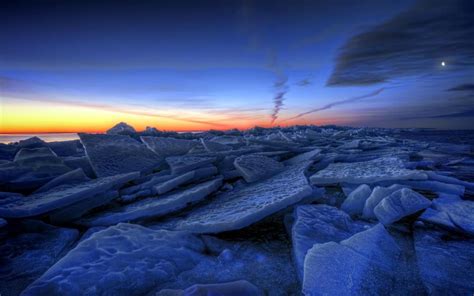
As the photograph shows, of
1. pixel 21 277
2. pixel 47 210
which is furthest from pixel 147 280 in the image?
pixel 47 210

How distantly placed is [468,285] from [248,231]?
1.23 meters

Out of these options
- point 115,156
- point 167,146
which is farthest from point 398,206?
point 167,146

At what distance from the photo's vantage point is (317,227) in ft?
5.16

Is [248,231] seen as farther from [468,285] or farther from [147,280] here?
[468,285]

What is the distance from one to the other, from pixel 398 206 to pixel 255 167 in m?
1.60

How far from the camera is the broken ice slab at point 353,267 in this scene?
100cm

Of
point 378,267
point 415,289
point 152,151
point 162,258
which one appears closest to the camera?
point 415,289

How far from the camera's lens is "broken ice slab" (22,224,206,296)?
3.36 ft

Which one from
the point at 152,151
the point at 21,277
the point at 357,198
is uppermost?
the point at 152,151

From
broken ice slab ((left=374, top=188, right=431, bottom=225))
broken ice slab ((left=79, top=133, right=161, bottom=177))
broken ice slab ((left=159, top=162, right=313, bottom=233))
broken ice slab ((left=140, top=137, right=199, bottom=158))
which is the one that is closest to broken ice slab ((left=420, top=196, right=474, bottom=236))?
broken ice slab ((left=374, top=188, right=431, bottom=225))

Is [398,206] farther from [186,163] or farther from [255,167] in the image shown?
[186,163]

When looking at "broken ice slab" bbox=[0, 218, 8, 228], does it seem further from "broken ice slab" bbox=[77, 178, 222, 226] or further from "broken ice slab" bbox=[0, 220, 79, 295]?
"broken ice slab" bbox=[77, 178, 222, 226]

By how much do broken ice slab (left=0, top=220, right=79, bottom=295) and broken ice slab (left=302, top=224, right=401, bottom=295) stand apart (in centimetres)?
150

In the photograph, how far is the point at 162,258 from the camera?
1268 mm
